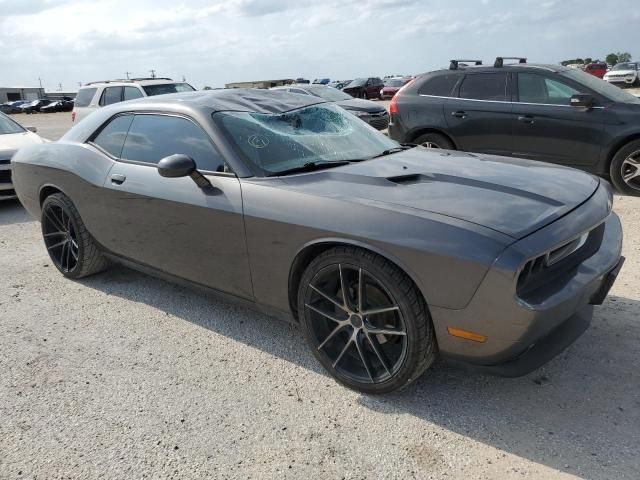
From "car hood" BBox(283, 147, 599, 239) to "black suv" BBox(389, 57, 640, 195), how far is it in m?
3.61

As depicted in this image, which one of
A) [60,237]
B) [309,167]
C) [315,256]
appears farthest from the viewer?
[60,237]

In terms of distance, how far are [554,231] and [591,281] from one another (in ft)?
1.16

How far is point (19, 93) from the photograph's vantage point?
86.2 meters

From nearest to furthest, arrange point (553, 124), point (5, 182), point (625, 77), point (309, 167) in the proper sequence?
1. point (309, 167)
2. point (553, 124)
3. point (5, 182)
4. point (625, 77)

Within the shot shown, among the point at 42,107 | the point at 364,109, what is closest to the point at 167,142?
the point at 364,109

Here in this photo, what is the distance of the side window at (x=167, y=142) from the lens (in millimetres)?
3295

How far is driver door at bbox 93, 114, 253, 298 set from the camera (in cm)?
315

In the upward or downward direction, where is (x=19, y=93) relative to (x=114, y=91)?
upward

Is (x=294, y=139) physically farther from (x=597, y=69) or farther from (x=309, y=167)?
(x=597, y=69)

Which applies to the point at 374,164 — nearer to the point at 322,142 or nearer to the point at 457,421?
the point at 322,142

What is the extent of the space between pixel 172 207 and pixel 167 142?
495mm

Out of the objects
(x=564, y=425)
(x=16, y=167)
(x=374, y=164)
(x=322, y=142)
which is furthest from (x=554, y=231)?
(x=16, y=167)

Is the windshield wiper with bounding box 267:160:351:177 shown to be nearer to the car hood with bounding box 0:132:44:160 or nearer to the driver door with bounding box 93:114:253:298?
the driver door with bounding box 93:114:253:298

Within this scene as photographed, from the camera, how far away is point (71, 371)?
3.20 m
